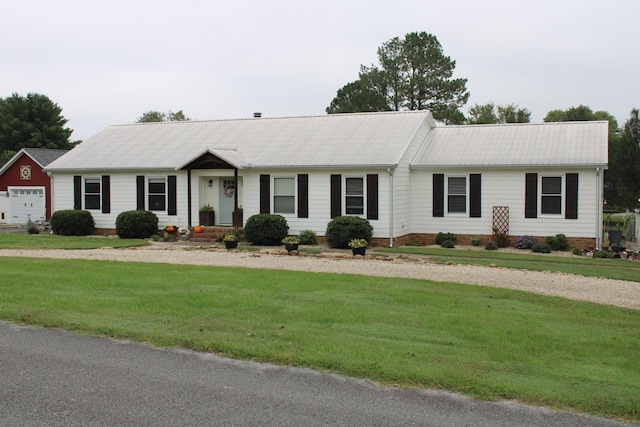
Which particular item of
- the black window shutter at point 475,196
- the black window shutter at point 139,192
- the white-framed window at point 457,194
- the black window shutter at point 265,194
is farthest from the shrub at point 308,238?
the black window shutter at point 139,192

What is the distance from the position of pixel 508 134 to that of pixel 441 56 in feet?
88.0

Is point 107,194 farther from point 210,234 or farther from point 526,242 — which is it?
point 526,242

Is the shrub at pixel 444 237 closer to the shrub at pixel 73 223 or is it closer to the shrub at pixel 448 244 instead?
the shrub at pixel 448 244

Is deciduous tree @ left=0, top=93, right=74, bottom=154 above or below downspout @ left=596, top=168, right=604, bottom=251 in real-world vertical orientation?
above

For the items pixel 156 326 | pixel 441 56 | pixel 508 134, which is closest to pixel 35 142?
pixel 441 56

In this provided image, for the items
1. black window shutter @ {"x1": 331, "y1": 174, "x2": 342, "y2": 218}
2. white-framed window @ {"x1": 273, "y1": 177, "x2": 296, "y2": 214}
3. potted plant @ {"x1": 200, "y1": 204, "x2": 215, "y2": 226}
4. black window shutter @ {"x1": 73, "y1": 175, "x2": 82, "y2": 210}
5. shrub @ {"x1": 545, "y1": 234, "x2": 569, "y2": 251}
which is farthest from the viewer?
black window shutter @ {"x1": 73, "y1": 175, "x2": 82, "y2": 210}

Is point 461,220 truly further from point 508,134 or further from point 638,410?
point 638,410

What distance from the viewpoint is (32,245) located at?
72.7 feet

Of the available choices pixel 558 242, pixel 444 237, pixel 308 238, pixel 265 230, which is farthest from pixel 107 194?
pixel 558 242

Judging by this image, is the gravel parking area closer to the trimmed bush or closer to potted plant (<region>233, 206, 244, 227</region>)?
potted plant (<region>233, 206, 244, 227</region>)

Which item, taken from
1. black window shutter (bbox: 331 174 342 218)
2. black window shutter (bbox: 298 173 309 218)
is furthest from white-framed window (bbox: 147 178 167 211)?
black window shutter (bbox: 331 174 342 218)

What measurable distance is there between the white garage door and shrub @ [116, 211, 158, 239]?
44.8 feet

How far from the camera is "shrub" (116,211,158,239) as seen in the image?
25250mm

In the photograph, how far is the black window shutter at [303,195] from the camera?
2391 centimetres
